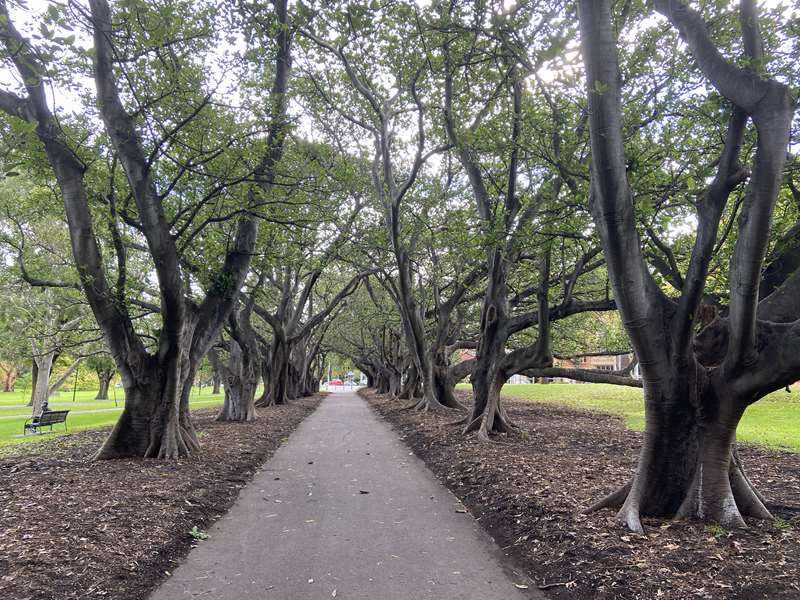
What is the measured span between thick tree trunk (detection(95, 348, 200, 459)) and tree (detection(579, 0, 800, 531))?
7.19 meters

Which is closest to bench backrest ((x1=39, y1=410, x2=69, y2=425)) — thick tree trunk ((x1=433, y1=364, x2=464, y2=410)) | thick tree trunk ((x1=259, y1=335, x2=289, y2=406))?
thick tree trunk ((x1=259, y1=335, x2=289, y2=406))

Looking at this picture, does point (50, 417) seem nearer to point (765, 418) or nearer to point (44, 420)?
point (44, 420)

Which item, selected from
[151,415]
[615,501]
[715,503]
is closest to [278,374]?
[151,415]

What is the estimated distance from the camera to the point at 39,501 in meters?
5.99

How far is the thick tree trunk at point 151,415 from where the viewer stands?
8.96 m

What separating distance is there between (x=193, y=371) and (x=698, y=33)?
9295 mm

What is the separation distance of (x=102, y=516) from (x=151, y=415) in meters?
4.02

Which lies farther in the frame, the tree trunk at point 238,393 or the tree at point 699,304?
the tree trunk at point 238,393

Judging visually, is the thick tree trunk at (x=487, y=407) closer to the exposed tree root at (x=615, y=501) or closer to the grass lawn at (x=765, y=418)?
the grass lawn at (x=765, y=418)

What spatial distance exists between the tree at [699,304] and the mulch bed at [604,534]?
438mm

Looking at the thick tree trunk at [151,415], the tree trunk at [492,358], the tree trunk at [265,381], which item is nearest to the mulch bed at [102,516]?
the thick tree trunk at [151,415]

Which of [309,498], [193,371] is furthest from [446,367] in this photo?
[309,498]

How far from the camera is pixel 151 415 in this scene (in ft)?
29.8

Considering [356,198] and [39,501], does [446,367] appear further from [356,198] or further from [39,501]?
[39,501]
